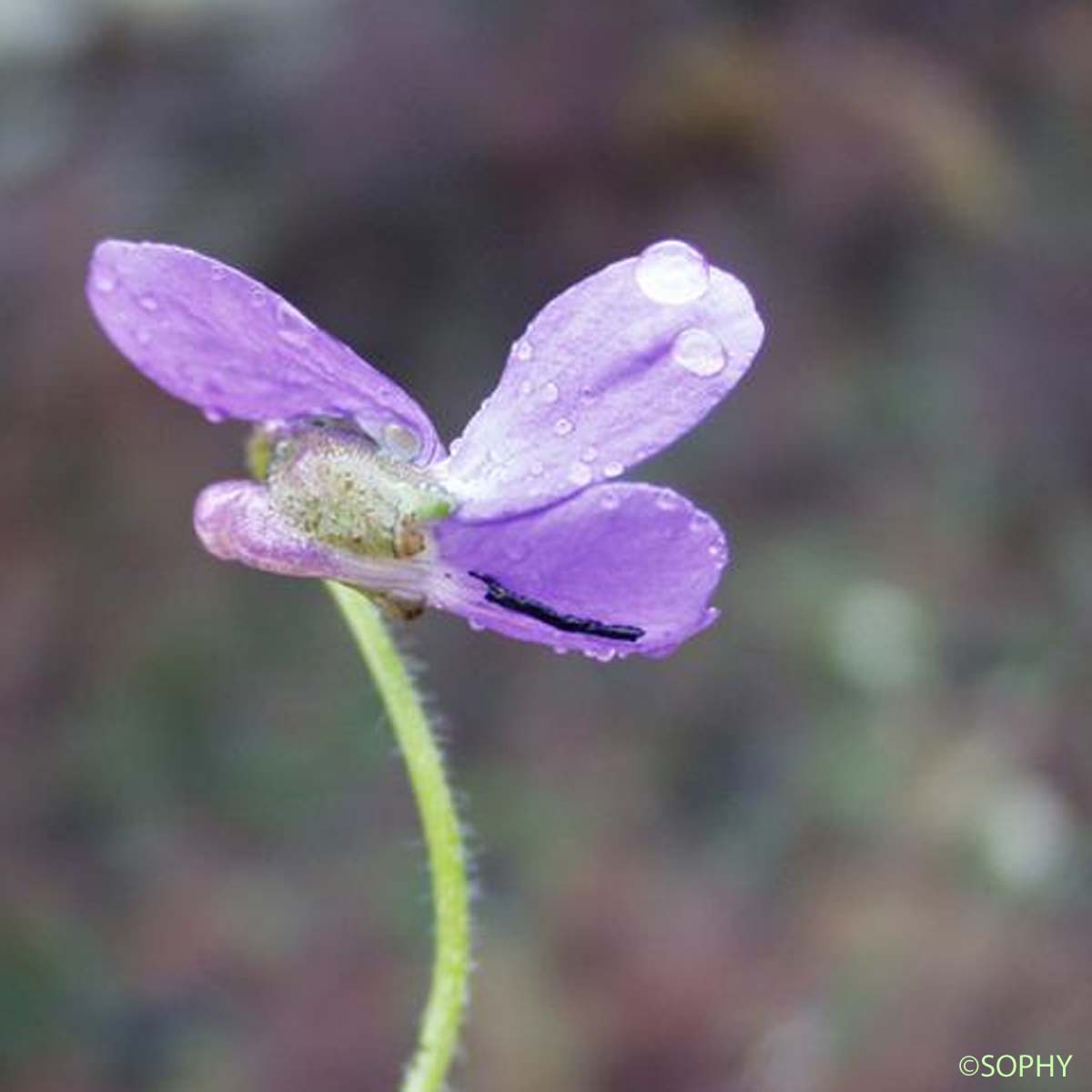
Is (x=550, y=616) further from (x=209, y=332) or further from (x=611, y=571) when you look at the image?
(x=209, y=332)

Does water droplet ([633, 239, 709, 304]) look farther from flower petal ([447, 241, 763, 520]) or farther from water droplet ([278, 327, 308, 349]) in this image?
water droplet ([278, 327, 308, 349])

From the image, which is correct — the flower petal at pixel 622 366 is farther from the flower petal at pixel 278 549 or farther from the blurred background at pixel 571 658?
the blurred background at pixel 571 658

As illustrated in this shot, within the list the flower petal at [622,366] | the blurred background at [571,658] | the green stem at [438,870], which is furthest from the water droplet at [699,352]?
the blurred background at [571,658]

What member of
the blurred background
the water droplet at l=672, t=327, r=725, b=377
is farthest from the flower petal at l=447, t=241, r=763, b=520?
the blurred background

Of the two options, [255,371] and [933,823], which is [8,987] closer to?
[933,823]

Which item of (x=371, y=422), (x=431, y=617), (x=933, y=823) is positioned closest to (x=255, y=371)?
(x=371, y=422)

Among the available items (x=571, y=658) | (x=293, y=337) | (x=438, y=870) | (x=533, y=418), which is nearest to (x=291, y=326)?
(x=293, y=337)
